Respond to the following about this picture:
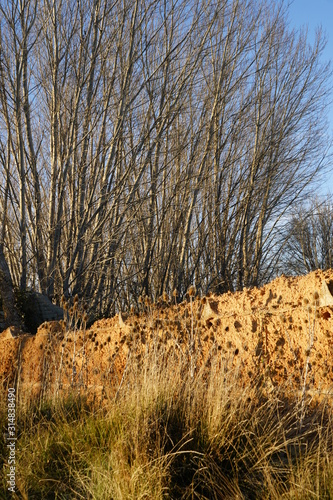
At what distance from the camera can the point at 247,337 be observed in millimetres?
3896

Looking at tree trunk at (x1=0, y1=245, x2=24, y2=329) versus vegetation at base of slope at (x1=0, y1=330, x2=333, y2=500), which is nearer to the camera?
vegetation at base of slope at (x1=0, y1=330, x2=333, y2=500)

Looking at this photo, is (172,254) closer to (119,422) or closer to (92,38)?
(92,38)

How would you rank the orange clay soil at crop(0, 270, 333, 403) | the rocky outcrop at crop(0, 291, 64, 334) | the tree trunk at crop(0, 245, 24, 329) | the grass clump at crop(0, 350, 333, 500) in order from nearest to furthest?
the grass clump at crop(0, 350, 333, 500), the orange clay soil at crop(0, 270, 333, 403), the tree trunk at crop(0, 245, 24, 329), the rocky outcrop at crop(0, 291, 64, 334)

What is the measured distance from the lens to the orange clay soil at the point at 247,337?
11.5ft

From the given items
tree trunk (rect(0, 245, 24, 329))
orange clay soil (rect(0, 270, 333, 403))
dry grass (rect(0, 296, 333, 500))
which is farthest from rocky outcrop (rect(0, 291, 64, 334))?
dry grass (rect(0, 296, 333, 500))

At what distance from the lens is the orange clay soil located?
352 cm

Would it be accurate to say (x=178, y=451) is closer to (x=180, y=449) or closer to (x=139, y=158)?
(x=180, y=449)

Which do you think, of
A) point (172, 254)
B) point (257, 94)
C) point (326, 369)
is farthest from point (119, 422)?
point (257, 94)

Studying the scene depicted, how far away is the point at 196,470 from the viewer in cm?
257

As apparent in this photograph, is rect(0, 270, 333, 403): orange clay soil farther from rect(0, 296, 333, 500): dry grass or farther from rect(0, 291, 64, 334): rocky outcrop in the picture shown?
rect(0, 291, 64, 334): rocky outcrop

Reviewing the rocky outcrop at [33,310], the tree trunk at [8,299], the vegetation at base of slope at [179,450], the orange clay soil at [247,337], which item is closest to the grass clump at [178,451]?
the vegetation at base of slope at [179,450]

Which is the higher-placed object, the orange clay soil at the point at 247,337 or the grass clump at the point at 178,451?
the orange clay soil at the point at 247,337

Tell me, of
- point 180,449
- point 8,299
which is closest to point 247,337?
point 180,449

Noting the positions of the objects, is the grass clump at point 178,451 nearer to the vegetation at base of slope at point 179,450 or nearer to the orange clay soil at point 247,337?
the vegetation at base of slope at point 179,450
